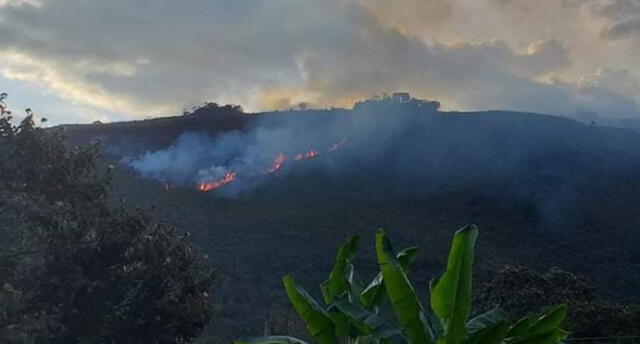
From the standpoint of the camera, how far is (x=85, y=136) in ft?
211

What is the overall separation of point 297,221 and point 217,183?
13979mm

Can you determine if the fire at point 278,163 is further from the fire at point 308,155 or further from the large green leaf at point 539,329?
the large green leaf at point 539,329

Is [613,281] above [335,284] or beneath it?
beneath

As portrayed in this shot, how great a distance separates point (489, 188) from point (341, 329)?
178 ft

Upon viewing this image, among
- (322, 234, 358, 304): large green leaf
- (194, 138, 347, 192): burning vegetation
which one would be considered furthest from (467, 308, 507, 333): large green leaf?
(194, 138, 347, 192): burning vegetation

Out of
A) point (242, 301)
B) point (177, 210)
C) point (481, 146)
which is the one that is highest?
point (481, 146)

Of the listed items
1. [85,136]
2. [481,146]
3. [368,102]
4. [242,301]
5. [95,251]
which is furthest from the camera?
[368,102]

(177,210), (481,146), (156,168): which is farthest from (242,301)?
(481,146)

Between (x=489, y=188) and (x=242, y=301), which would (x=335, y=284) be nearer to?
(x=242, y=301)

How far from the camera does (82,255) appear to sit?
640 inches

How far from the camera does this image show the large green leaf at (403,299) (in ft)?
14.6

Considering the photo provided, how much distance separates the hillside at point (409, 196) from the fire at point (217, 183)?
1.66m

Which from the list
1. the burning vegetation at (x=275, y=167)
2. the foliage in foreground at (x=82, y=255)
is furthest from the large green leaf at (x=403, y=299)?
the burning vegetation at (x=275, y=167)

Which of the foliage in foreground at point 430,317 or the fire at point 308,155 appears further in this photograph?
the fire at point 308,155
